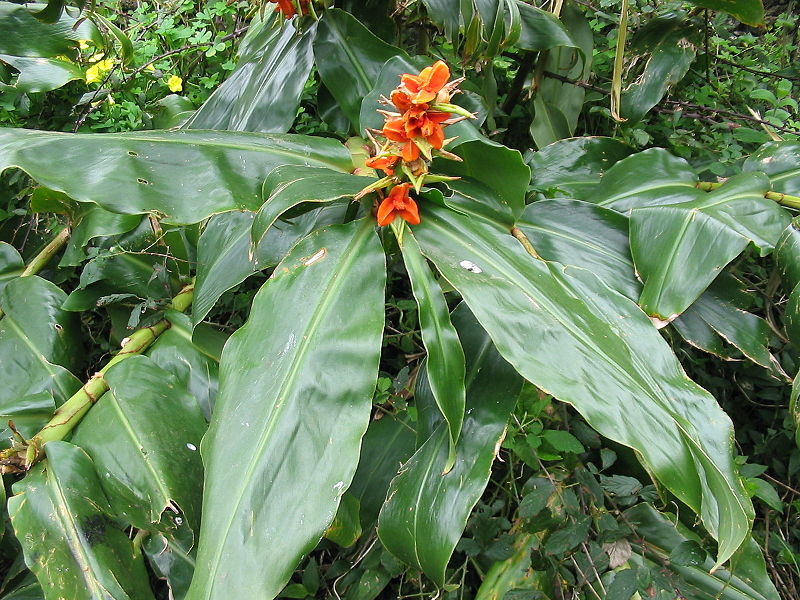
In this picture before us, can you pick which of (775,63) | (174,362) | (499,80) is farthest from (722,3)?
(174,362)

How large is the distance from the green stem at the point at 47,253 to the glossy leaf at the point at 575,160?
1.14 meters

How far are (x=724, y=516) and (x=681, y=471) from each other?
0.21ft

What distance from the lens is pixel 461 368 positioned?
802mm

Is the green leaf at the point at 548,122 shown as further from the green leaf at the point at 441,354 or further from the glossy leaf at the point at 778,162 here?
the green leaf at the point at 441,354

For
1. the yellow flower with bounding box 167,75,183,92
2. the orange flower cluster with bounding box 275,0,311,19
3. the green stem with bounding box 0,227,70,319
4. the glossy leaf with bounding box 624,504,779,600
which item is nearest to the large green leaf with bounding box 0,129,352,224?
the orange flower cluster with bounding box 275,0,311,19

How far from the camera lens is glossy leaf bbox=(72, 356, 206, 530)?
39.0 inches

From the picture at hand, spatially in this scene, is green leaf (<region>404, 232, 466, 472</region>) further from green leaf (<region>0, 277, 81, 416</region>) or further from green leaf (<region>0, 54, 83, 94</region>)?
green leaf (<region>0, 54, 83, 94</region>)

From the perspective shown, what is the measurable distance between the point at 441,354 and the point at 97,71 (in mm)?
1676

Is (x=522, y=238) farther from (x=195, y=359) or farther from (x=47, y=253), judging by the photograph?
(x=47, y=253)

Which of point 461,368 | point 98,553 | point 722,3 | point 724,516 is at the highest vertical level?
point 722,3

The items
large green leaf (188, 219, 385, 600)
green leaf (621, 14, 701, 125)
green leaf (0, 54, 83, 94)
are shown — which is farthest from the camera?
green leaf (0, 54, 83, 94)

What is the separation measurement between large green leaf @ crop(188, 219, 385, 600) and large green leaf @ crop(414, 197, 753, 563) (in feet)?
0.47

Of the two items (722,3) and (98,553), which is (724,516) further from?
(722,3)

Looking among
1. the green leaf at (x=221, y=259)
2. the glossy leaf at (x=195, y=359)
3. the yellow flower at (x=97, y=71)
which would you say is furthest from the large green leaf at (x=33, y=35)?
the glossy leaf at (x=195, y=359)
